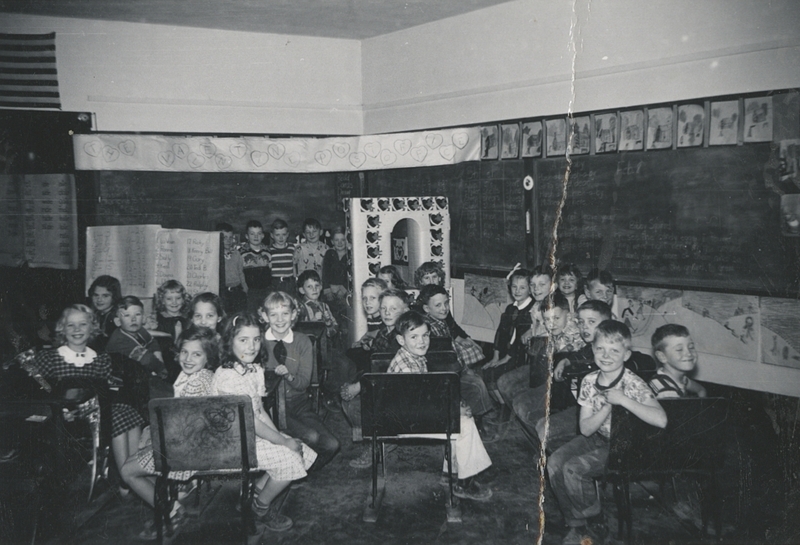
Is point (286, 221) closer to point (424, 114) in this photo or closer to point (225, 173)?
point (225, 173)

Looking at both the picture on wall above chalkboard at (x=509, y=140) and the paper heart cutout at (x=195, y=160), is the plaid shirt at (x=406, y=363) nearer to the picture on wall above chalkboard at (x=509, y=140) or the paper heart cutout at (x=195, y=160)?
the picture on wall above chalkboard at (x=509, y=140)

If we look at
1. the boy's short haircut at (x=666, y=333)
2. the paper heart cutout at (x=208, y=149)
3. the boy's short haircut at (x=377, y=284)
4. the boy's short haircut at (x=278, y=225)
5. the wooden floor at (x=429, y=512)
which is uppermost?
the paper heart cutout at (x=208, y=149)

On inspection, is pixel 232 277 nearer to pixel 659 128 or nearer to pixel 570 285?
pixel 570 285

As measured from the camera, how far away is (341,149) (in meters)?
6.52

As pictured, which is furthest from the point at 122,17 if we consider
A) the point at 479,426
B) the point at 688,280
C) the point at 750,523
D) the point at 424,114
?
the point at 750,523

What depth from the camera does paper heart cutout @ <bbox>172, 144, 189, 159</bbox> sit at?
6301 mm

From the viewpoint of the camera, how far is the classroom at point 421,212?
3533mm

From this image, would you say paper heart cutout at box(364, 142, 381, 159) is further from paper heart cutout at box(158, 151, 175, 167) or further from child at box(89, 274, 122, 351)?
child at box(89, 274, 122, 351)

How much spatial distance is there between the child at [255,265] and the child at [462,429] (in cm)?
316

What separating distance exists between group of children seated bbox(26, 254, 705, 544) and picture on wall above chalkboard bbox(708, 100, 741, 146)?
1.40m

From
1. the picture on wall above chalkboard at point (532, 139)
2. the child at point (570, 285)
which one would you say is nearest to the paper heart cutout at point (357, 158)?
the picture on wall above chalkboard at point (532, 139)

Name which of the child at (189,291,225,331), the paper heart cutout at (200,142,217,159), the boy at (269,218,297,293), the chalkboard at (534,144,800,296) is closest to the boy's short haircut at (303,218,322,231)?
the boy at (269,218,297,293)

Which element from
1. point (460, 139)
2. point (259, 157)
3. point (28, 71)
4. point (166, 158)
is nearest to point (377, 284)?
point (460, 139)

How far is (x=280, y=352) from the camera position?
3.97 m
